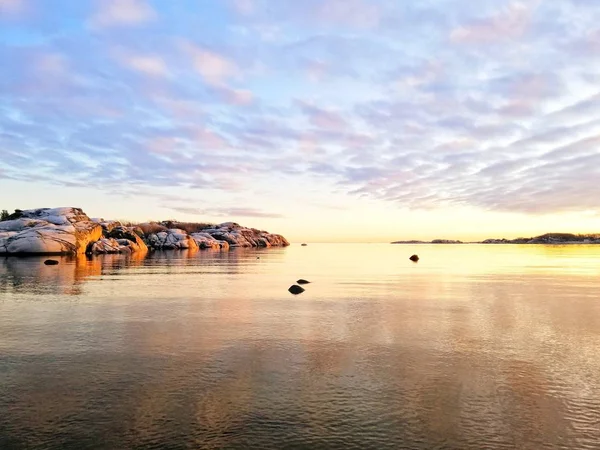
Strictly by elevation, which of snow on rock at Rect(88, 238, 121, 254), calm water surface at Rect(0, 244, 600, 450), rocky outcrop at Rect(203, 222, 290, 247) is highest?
rocky outcrop at Rect(203, 222, 290, 247)

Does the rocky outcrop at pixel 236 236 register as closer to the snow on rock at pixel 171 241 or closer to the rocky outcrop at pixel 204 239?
the rocky outcrop at pixel 204 239

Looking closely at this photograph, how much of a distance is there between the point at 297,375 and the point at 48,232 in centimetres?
6715

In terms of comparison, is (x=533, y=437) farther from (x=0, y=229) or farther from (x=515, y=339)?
(x=0, y=229)

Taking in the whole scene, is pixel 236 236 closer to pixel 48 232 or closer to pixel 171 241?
pixel 171 241

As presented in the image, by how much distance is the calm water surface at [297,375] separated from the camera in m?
7.46

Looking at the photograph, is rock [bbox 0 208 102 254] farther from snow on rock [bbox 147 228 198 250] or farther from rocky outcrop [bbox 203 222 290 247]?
rocky outcrop [bbox 203 222 290 247]

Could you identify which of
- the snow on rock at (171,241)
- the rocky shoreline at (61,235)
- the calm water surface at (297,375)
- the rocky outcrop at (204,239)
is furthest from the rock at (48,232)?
the calm water surface at (297,375)

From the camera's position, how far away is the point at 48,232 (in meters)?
66.6

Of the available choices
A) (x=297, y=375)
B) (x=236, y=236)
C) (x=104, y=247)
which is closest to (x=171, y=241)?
(x=104, y=247)

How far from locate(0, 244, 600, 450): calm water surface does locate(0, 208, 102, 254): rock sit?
158 feet

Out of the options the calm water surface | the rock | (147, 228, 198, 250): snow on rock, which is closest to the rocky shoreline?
the rock

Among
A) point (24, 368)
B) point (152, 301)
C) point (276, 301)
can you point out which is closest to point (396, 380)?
point (24, 368)

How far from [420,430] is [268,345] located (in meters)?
6.77

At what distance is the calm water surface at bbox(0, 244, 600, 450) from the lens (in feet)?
24.5
